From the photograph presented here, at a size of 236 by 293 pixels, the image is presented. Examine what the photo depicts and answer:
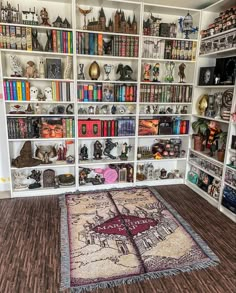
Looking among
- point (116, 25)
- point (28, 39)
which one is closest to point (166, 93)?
point (116, 25)

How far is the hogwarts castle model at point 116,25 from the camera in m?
2.79

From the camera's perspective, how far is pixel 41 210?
105 inches

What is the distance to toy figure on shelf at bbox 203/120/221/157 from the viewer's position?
2.96 metres

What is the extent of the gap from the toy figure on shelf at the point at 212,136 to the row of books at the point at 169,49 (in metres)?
0.92

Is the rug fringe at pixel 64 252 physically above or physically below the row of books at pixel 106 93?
below

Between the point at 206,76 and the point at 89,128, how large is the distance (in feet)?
5.34

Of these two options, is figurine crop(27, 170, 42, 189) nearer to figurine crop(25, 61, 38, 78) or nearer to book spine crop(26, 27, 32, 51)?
figurine crop(25, 61, 38, 78)

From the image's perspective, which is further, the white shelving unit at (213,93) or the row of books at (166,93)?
the row of books at (166,93)

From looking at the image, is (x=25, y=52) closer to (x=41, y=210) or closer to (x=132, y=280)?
(x=41, y=210)

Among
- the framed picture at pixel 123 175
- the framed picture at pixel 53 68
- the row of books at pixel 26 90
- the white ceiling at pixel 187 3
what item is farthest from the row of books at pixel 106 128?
the white ceiling at pixel 187 3

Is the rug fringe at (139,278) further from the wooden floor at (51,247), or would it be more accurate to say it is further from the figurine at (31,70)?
the figurine at (31,70)

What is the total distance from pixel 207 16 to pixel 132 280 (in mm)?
3108

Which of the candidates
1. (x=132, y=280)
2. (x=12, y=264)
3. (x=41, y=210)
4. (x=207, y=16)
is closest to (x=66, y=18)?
(x=207, y=16)

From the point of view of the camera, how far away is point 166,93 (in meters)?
3.16
